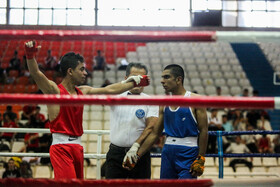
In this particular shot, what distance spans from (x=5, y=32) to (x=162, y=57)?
10.8m

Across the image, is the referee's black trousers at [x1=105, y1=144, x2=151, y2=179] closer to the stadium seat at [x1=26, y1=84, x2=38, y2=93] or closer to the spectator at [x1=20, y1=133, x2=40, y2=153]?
the spectator at [x1=20, y1=133, x2=40, y2=153]

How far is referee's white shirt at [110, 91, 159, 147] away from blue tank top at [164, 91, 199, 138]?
0.83 feet

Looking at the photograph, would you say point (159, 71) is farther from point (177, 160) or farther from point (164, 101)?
point (164, 101)

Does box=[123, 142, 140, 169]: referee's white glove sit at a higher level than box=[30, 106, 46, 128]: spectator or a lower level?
lower

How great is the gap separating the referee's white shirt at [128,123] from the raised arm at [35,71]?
2.34ft

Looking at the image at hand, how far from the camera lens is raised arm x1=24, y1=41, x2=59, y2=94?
1778 millimetres

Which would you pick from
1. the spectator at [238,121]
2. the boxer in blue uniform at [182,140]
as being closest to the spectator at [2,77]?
the spectator at [238,121]

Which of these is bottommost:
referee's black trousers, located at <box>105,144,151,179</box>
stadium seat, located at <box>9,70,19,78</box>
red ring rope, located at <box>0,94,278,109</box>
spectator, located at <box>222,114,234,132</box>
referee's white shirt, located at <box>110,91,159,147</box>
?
referee's black trousers, located at <box>105,144,151,179</box>

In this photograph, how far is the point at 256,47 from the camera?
13500 millimetres

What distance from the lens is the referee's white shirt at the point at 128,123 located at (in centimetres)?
291

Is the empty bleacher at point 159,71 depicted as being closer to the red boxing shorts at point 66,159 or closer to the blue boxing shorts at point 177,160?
the blue boxing shorts at point 177,160

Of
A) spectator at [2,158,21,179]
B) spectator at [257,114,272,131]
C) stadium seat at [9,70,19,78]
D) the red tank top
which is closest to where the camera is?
the red tank top

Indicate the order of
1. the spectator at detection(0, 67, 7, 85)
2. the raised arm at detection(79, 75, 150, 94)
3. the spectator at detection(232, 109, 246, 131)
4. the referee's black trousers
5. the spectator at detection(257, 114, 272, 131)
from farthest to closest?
the spectator at detection(0, 67, 7, 85), the spectator at detection(257, 114, 272, 131), the spectator at detection(232, 109, 246, 131), the referee's black trousers, the raised arm at detection(79, 75, 150, 94)

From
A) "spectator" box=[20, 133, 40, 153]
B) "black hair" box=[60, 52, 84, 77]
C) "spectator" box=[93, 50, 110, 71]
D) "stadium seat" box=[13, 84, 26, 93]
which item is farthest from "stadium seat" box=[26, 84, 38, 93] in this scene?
"black hair" box=[60, 52, 84, 77]
